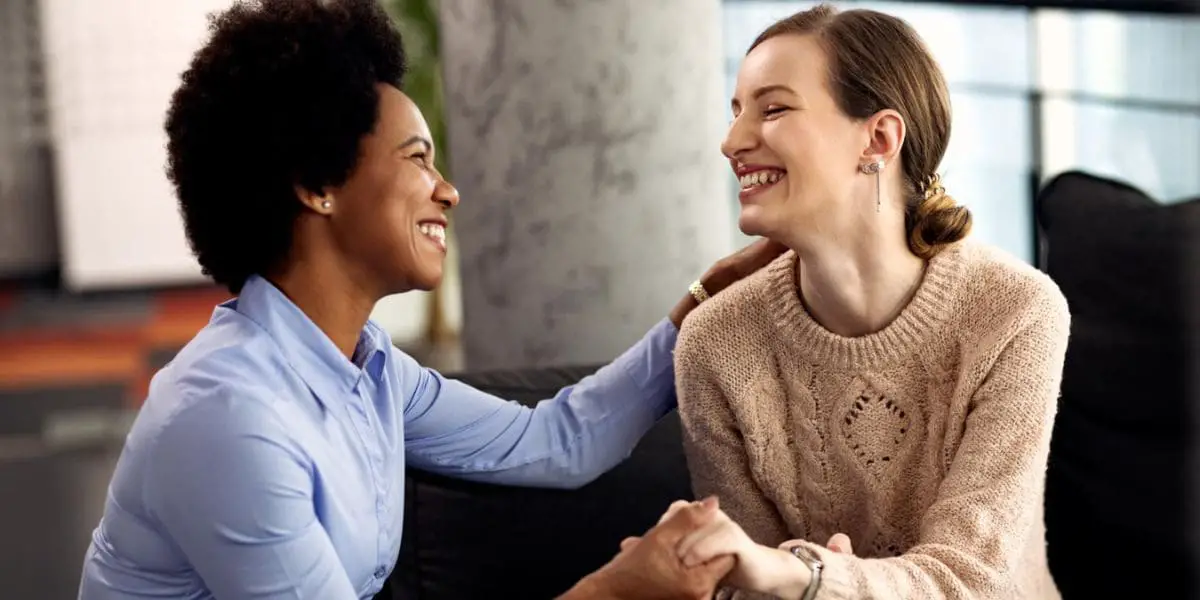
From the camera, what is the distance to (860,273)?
1.63 m

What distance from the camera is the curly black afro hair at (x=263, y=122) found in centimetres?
147

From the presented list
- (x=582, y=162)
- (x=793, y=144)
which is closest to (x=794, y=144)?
(x=793, y=144)

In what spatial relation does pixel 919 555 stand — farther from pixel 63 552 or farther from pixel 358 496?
pixel 63 552

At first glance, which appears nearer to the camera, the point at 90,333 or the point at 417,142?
the point at 417,142

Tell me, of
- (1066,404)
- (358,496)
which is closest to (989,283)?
(1066,404)

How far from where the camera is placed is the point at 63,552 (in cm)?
360

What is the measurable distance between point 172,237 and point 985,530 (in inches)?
182

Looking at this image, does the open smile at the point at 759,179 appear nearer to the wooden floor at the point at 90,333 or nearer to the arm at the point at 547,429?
the arm at the point at 547,429

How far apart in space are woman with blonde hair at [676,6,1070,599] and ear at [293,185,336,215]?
490mm

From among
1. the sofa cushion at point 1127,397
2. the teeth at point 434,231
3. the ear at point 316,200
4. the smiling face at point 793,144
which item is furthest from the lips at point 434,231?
the sofa cushion at point 1127,397

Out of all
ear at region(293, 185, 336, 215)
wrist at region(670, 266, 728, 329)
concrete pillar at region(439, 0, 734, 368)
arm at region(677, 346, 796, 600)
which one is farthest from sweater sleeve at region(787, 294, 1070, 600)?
concrete pillar at region(439, 0, 734, 368)

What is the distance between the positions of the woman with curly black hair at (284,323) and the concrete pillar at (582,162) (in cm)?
57

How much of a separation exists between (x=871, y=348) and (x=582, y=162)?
0.74m

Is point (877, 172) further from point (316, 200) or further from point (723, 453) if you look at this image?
point (316, 200)
